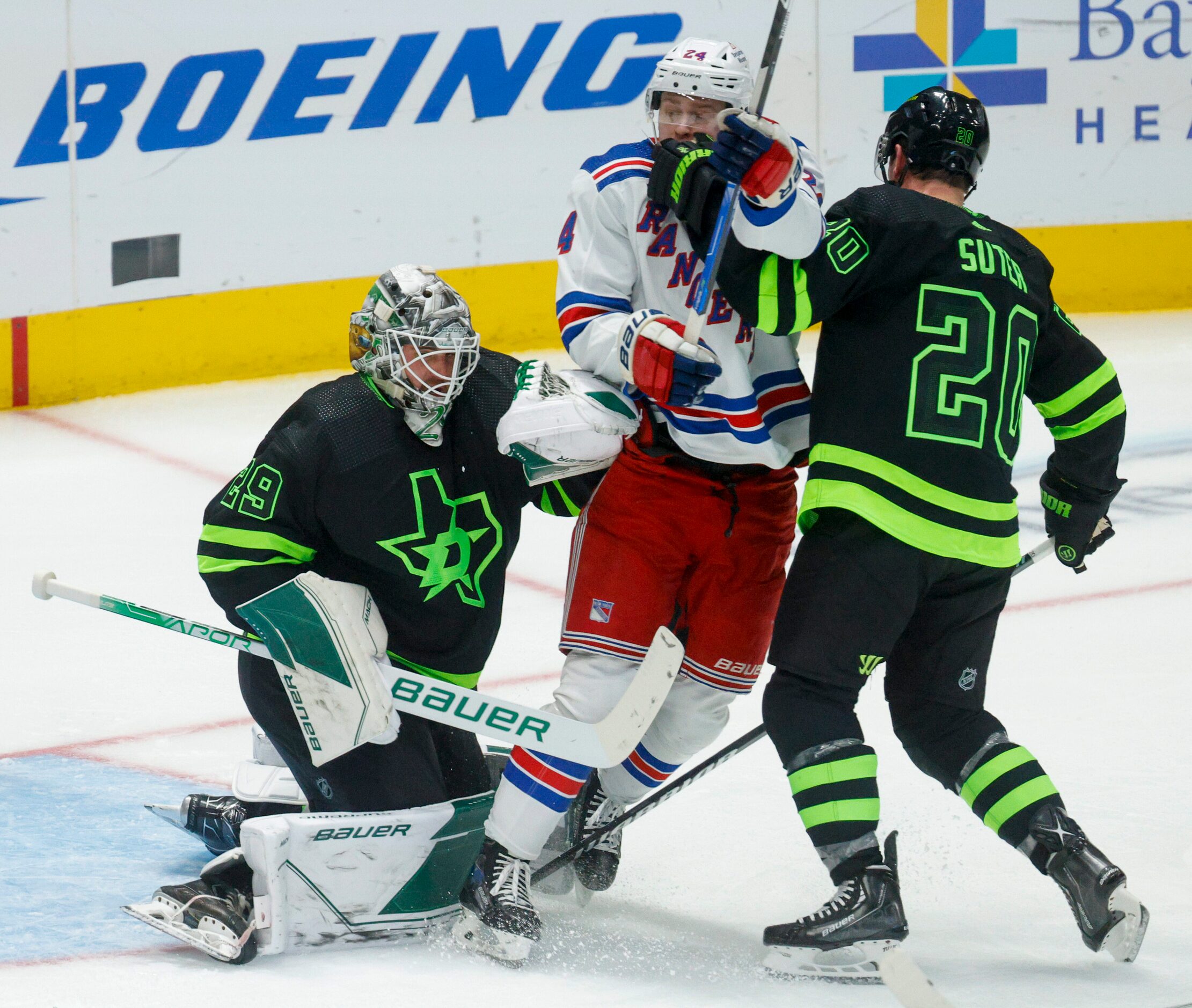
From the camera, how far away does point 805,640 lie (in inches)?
92.6

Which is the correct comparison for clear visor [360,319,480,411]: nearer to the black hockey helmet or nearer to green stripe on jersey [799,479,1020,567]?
green stripe on jersey [799,479,1020,567]

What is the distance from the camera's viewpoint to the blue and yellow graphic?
6.32 m

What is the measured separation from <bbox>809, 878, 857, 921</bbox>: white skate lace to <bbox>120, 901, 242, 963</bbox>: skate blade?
0.74 m

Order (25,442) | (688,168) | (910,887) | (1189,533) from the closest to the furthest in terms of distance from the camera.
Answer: (688,168), (910,887), (1189,533), (25,442)

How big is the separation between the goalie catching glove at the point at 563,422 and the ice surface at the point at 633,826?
66 cm

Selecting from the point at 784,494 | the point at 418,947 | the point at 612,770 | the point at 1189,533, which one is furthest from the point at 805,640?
the point at 1189,533

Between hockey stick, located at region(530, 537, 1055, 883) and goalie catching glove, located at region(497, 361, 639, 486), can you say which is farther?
hockey stick, located at region(530, 537, 1055, 883)

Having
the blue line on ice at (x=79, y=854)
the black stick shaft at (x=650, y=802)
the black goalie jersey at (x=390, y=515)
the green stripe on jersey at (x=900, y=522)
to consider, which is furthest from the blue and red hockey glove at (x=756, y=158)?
the blue line on ice at (x=79, y=854)

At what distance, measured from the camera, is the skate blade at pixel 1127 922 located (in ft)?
7.60

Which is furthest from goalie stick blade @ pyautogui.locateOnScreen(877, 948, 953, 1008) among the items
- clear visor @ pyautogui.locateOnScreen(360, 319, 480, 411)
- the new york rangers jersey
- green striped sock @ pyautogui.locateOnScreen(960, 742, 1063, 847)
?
clear visor @ pyautogui.locateOnScreen(360, 319, 480, 411)

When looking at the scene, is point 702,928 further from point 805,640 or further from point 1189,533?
point 1189,533

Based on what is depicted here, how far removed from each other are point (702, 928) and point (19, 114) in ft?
12.2

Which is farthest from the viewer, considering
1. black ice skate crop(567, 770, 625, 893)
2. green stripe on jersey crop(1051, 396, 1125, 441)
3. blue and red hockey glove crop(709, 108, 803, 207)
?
black ice skate crop(567, 770, 625, 893)

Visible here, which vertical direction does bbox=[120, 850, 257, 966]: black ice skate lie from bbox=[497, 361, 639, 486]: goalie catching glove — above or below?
below
